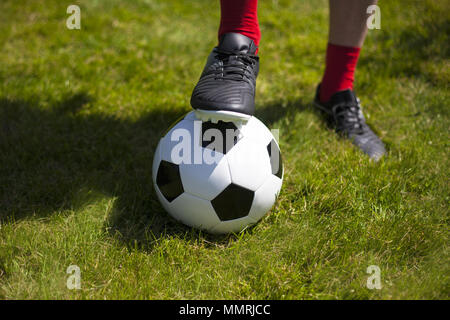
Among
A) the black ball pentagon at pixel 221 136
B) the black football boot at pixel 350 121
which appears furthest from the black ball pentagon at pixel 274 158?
the black football boot at pixel 350 121

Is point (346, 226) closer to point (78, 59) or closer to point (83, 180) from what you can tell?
point (83, 180)

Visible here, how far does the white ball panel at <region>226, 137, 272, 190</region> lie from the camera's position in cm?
176

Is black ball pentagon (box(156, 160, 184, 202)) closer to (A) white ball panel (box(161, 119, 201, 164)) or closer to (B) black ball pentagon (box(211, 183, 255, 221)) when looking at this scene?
(A) white ball panel (box(161, 119, 201, 164))

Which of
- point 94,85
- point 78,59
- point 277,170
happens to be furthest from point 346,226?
point 78,59

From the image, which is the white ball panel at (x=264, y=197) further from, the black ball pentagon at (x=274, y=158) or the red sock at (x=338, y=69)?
the red sock at (x=338, y=69)

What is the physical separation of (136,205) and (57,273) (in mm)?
560

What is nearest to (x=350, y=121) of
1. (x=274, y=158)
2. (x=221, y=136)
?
(x=274, y=158)

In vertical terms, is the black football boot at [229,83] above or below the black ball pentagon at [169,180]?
above

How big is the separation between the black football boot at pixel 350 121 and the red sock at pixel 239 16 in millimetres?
925

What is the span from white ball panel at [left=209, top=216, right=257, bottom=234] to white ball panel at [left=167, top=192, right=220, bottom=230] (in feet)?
0.10

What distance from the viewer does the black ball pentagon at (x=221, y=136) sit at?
5.83 ft

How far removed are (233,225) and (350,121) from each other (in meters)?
1.31

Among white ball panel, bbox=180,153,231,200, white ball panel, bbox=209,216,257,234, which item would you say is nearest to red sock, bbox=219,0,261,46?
white ball panel, bbox=180,153,231,200
